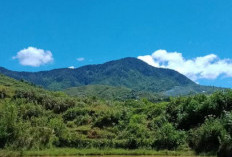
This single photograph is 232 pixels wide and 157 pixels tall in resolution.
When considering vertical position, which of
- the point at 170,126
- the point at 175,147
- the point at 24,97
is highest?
the point at 24,97

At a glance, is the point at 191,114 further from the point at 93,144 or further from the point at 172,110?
the point at 93,144

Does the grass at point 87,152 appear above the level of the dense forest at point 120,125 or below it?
below

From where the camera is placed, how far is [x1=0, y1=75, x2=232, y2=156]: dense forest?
34.7 m

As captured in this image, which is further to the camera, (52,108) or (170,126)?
(52,108)

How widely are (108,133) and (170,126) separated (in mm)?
8491

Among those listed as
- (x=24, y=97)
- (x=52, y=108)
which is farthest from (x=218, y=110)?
(x=24, y=97)

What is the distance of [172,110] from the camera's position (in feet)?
145

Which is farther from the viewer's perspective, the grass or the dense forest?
the dense forest

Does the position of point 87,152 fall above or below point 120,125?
below

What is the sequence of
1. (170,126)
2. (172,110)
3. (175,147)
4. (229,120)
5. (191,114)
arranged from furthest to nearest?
(172,110)
(191,114)
(170,126)
(175,147)
(229,120)

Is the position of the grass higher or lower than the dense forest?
lower

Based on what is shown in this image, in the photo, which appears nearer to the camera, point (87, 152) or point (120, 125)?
point (87, 152)

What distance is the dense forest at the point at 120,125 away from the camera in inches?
1366

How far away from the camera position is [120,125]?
141 feet
